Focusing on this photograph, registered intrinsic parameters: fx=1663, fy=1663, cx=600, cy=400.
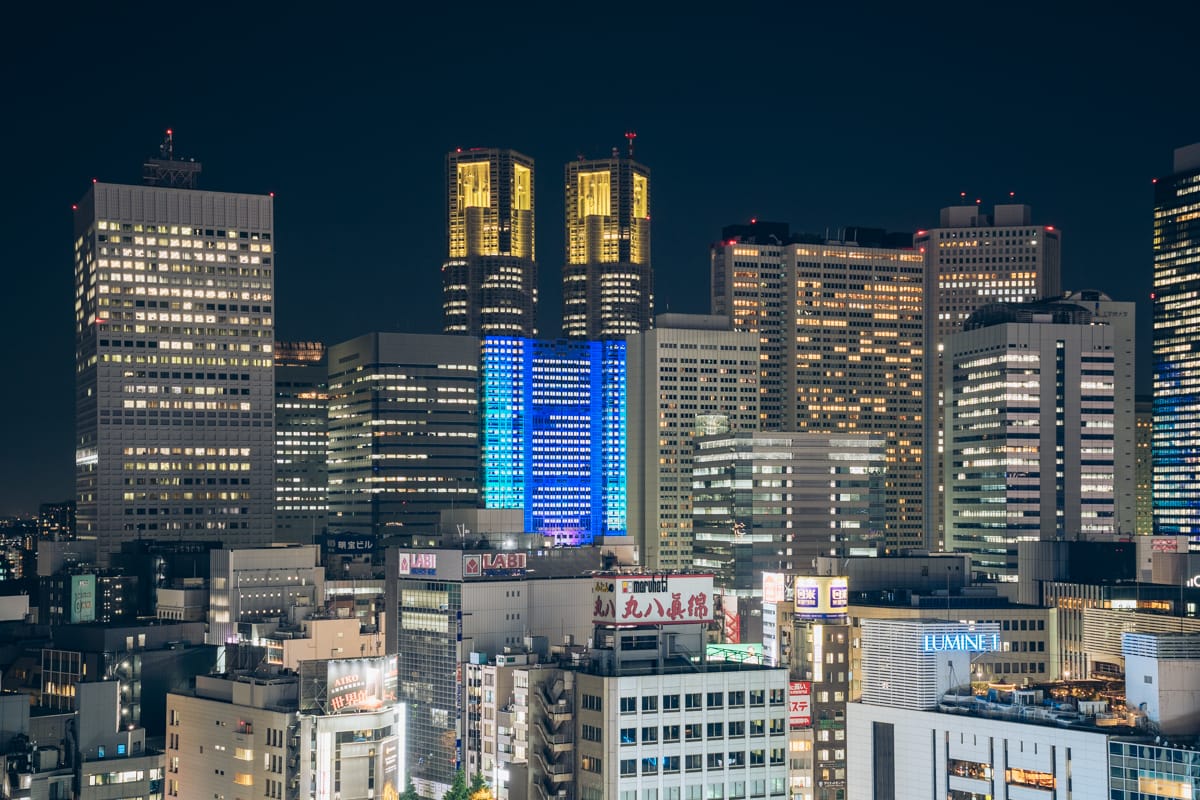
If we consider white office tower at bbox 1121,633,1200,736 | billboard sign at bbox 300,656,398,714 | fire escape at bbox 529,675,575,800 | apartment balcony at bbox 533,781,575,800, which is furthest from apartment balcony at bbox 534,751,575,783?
white office tower at bbox 1121,633,1200,736

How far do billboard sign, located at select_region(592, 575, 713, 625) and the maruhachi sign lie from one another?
20.7 metres

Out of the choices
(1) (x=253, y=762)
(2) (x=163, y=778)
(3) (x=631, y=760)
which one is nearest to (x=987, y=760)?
(3) (x=631, y=760)

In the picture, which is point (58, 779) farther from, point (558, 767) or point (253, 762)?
point (558, 767)

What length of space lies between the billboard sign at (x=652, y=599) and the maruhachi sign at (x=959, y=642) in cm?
2075

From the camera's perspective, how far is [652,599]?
155625 mm

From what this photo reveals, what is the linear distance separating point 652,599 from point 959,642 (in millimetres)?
29701

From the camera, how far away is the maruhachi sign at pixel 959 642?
156 metres

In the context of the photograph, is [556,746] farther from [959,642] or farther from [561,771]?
[959,642]

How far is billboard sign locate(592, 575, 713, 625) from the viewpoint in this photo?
503ft

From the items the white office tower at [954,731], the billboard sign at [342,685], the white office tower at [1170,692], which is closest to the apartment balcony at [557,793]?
the billboard sign at [342,685]

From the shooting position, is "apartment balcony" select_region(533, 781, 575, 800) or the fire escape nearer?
"apartment balcony" select_region(533, 781, 575, 800)

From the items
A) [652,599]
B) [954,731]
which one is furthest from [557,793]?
[954,731]

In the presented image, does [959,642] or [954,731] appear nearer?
[954,731]

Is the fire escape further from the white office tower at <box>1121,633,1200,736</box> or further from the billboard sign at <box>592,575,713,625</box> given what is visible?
the white office tower at <box>1121,633,1200,736</box>
